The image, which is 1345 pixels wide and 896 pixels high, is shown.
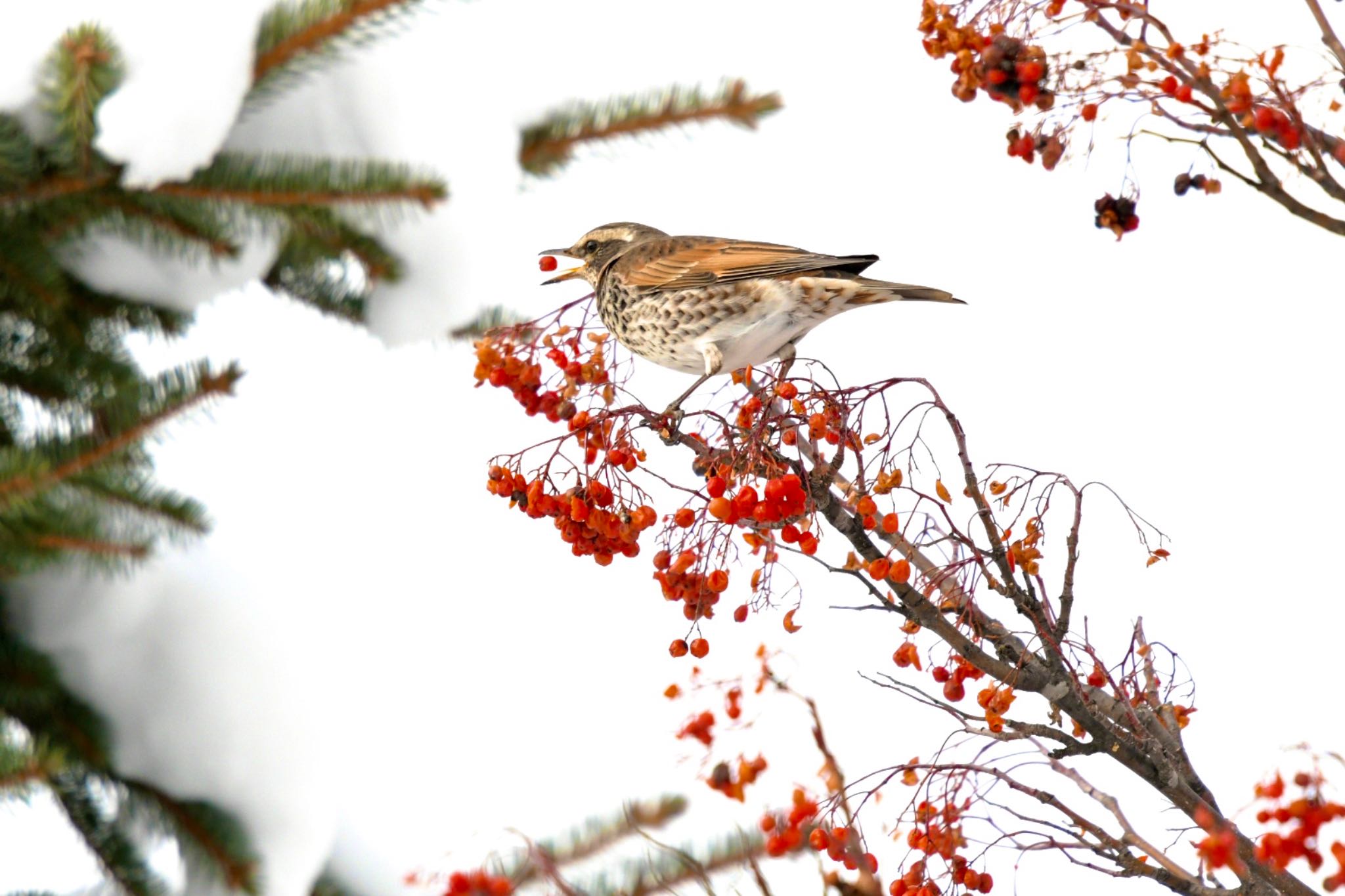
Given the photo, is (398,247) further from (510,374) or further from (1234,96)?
(1234,96)

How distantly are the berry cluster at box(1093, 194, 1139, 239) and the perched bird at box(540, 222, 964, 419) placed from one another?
0.30 meters

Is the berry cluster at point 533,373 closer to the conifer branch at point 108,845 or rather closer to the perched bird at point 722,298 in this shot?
the perched bird at point 722,298

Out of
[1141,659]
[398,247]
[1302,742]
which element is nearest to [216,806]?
[398,247]

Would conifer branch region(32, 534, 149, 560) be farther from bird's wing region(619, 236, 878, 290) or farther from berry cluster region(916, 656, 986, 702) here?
berry cluster region(916, 656, 986, 702)

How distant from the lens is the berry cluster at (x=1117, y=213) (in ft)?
3.22

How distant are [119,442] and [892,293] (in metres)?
0.81

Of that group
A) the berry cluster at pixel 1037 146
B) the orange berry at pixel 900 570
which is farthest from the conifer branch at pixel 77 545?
the berry cluster at pixel 1037 146

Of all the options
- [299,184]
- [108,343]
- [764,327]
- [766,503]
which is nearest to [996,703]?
[766,503]

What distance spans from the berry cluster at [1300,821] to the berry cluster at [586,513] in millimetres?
482

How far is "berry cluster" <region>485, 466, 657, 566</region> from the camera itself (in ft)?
3.18

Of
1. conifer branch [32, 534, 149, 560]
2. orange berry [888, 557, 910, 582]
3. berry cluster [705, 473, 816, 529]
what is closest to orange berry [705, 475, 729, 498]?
berry cluster [705, 473, 816, 529]

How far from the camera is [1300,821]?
0.89 m

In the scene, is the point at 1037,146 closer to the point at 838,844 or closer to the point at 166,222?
the point at 838,844

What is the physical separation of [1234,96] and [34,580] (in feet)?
4.82
